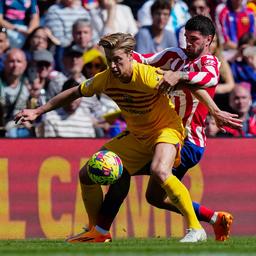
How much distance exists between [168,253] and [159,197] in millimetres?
2071

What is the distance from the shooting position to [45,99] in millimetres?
13578

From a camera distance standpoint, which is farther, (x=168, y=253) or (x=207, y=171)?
(x=207, y=171)

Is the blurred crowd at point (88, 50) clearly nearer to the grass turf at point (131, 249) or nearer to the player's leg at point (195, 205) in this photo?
the player's leg at point (195, 205)

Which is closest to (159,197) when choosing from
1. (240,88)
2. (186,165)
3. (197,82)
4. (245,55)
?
(186,165)

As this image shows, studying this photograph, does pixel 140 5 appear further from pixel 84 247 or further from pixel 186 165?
pixel 84 247

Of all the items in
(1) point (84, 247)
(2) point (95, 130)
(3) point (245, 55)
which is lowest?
(1) point (84, 247)

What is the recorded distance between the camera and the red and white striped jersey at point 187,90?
9.85 meters

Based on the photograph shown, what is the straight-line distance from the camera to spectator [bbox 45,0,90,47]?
47.9 feet

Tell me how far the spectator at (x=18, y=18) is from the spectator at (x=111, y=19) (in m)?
A: 0.90

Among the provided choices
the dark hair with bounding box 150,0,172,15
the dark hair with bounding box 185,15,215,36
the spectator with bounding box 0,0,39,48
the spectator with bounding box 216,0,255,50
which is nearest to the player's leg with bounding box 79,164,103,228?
the dark hair with bounding box 185,15,215,36

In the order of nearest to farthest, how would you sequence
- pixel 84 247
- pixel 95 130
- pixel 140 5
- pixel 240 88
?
pixel 84 247
pixel 95 130
pixel 240 88
pixel 140 5

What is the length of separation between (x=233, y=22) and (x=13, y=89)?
12.2 feet

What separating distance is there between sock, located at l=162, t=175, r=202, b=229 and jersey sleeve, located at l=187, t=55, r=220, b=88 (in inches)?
36.1

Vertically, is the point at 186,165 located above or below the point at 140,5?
below
